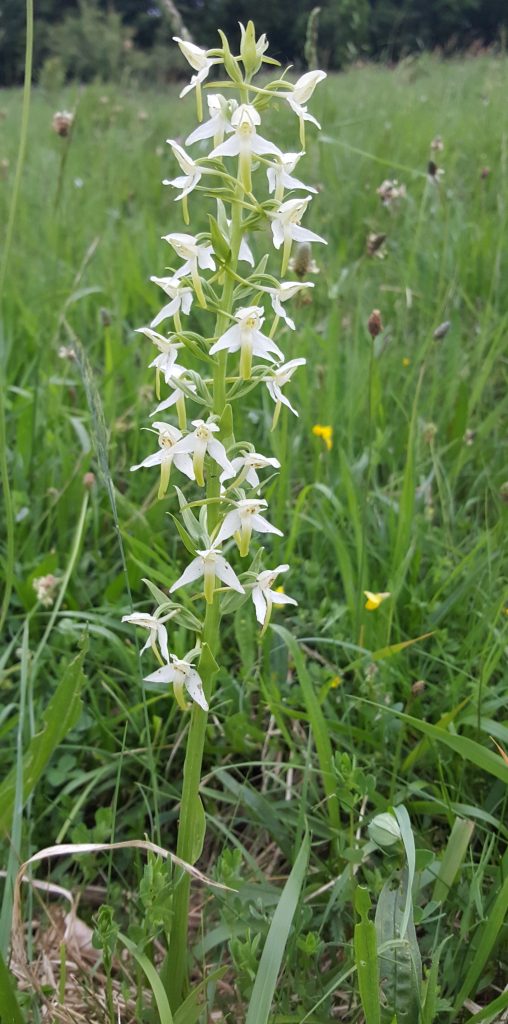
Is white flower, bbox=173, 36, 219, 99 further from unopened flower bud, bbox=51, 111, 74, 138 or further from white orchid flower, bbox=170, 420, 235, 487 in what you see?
unopened flower bud, bbox=51, 111, 74, 138

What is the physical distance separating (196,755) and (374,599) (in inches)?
27.1

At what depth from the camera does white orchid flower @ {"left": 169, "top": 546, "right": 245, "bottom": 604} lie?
1.03 meters

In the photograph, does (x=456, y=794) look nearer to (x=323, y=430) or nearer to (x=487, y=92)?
(x=323, y=430)

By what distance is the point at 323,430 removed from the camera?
86.9 inches

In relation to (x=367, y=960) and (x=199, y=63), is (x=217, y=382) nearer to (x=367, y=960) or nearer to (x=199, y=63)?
(x=199, y=63)

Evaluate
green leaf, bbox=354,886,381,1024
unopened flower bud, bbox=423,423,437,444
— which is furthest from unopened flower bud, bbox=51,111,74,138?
green leaf, bbox=354,886,381,1024

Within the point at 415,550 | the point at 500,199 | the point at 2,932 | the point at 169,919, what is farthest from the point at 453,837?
the point at 500,199

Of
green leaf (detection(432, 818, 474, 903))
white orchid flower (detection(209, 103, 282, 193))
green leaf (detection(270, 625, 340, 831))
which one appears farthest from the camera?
green leaf (detection(270, 625, 340, 831))

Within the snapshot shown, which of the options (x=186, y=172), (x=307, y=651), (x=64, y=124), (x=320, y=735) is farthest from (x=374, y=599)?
(x=64, y=124)

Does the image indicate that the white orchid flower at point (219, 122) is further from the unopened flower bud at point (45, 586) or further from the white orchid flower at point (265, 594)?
the unopened flower bud at point (45, 586)

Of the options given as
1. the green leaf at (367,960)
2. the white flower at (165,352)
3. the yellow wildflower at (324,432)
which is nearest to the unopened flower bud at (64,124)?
the yellow wildflower at (324,432)

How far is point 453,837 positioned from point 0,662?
930mm

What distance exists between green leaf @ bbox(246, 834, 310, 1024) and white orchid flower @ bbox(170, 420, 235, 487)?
54cm

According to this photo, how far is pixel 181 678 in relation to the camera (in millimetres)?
1063
